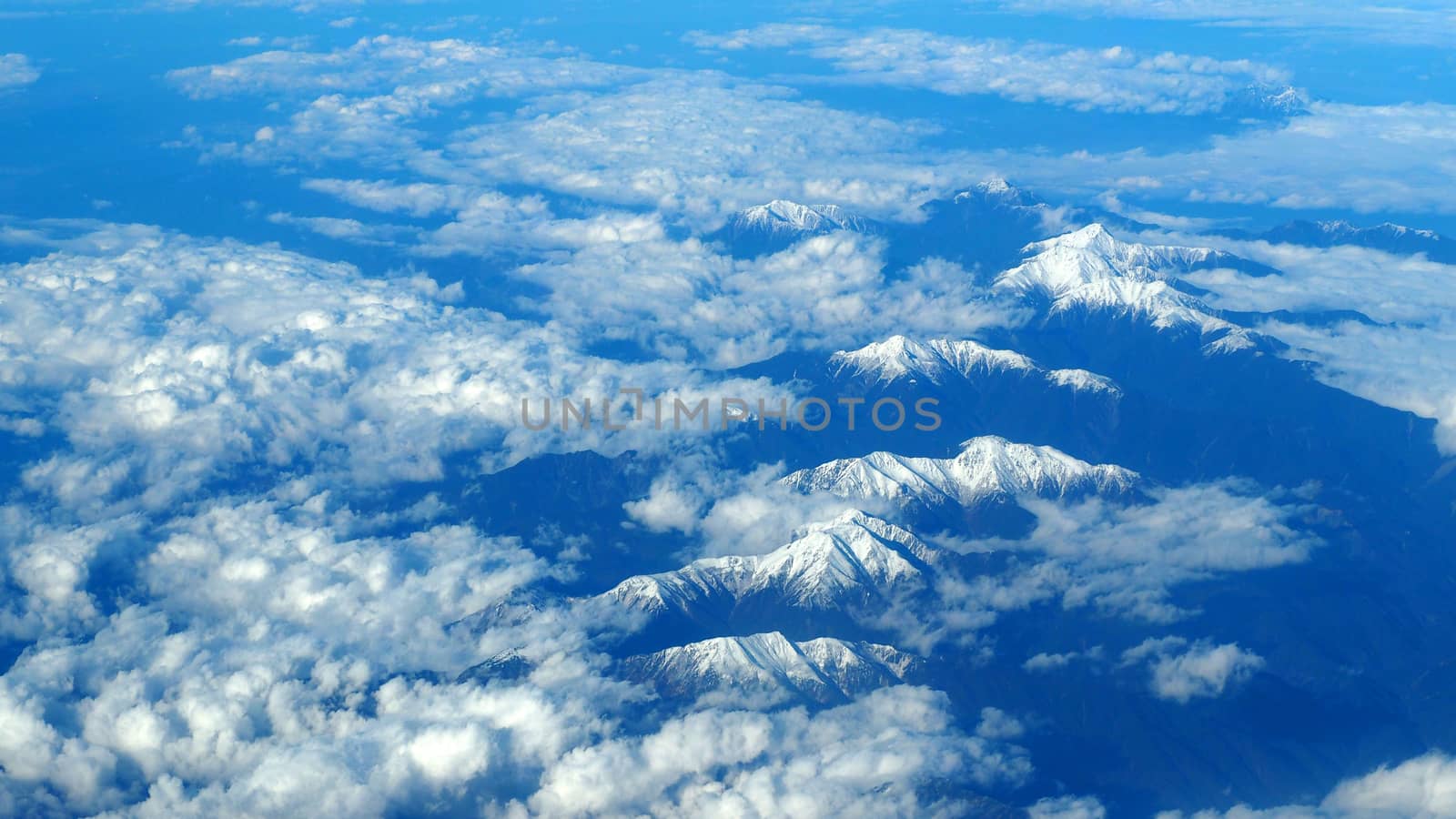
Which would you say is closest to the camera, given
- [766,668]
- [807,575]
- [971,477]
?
[766,668]

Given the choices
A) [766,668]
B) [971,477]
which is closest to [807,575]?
[766,668]

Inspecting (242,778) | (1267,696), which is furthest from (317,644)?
(1267,696)

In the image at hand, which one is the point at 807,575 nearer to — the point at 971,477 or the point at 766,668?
the point at 766,668

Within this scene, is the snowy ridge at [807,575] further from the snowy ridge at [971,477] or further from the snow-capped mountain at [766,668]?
the snowy ridge at [971,477]

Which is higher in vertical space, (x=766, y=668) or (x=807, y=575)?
(x=766, y=668)

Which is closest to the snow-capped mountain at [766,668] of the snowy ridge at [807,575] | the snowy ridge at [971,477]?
the snowy ridge at [807,575]

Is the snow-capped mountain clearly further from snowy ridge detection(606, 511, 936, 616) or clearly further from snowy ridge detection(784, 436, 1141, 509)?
snowy ridge detection(784, 436, 1141, 509)
